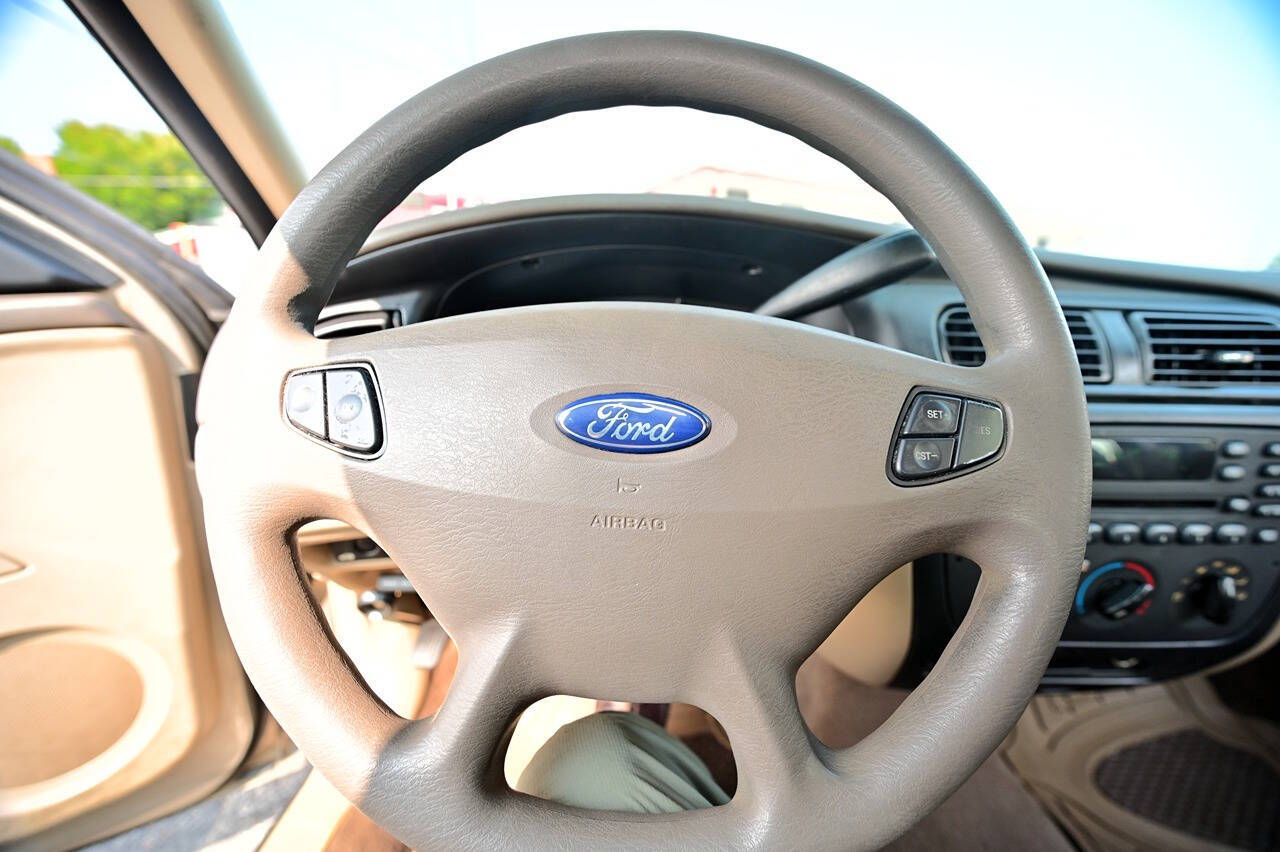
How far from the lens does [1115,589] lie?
110cm

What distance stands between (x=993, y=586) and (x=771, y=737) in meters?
0.22

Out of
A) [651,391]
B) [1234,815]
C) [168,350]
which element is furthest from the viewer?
[1234,815]

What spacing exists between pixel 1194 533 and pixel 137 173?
164cm

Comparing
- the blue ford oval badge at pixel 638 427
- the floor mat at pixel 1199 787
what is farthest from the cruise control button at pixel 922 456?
the floor mat at pixel 1199 787

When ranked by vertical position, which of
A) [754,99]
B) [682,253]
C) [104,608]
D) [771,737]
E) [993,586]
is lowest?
[104,608]

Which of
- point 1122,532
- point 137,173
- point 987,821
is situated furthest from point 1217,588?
point 137,173

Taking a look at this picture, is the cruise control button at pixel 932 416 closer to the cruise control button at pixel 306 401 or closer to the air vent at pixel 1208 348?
the cruise control button at pixel 306 401

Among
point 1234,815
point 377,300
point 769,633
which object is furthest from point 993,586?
point 1234,815

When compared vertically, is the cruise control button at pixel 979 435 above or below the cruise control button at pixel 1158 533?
above

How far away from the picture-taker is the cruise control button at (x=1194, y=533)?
106cm

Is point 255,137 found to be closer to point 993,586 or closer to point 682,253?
point 682,253

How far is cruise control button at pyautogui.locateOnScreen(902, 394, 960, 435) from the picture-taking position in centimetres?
60

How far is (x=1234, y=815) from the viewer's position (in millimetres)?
1342

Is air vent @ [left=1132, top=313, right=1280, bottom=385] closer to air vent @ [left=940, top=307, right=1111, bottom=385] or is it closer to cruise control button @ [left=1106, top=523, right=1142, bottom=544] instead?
air vent @ [left=940, top=307, right=1111, bottom=385]
